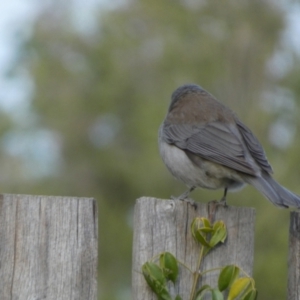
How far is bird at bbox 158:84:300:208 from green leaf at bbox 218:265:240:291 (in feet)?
4.83

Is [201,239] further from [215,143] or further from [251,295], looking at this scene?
[215,143]

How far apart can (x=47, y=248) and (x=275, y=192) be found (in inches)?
67.4

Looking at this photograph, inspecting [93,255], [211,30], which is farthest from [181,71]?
[93,255]

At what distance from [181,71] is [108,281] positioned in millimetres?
4072

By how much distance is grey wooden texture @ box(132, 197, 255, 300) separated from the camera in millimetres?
3045

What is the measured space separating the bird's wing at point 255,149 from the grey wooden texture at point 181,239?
1.70 m

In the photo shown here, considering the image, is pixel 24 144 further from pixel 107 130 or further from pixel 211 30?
pixel 211 30

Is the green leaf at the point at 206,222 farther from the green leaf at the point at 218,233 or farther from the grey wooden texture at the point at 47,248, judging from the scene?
the grey wooden texture at the point at 47,248

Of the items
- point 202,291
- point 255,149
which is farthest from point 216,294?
point 255,149

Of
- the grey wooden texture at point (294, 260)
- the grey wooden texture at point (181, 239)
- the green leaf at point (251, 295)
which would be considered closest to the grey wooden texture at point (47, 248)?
the grey wooden texture at point (181, 239)

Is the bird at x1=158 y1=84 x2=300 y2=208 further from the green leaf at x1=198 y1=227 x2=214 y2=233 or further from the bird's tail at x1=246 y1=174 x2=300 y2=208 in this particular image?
the green leaf at x1=198 y1=227 x2=214 y2=233

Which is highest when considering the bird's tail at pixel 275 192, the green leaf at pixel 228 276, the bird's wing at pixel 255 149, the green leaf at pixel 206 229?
the bird's wing at pixel 255 149

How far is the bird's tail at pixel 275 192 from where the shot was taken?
395 cm

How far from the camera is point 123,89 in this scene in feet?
48.0
